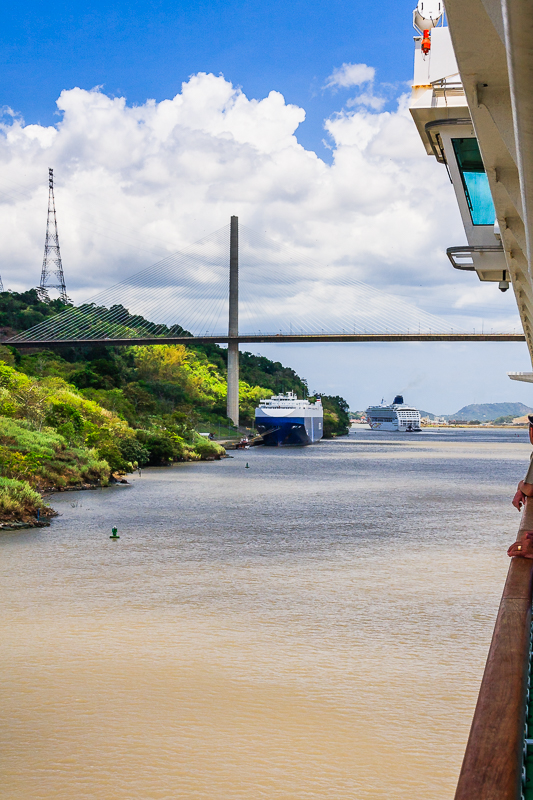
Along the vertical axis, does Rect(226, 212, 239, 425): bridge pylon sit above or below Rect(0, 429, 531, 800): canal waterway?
above

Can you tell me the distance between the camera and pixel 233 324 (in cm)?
7569

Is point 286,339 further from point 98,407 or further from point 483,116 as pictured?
point 483,116

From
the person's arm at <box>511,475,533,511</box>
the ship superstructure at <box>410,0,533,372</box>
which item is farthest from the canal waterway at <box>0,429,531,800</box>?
the ship superstructure at <box>410,0,533,372</box>

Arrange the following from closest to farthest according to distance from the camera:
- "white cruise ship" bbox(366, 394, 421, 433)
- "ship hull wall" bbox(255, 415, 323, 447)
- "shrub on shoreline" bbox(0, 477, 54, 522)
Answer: "shrub on shoreline" bbox(0, 477, 54, 522) → "ship hull wall" bbox(255, 415, 323, 447) → "white cruise ship" bbox(366, 394, 421, 433)

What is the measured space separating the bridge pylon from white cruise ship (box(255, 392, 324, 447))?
17.1 ft

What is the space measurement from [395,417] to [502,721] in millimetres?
170475

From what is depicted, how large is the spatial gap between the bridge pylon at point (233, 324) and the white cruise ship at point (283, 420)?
521cm

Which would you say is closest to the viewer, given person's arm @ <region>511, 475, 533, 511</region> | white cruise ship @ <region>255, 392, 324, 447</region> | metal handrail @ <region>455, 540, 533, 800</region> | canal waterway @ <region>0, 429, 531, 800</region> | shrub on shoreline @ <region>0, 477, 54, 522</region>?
metal handrail @ <region>455, 540, 533, 800</region>

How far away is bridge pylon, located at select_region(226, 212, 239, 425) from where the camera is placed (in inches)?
2936

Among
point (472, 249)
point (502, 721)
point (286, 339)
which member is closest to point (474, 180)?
point (472, 249)

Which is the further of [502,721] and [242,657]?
[242,657]

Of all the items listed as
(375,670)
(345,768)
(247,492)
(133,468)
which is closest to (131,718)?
(345,768)

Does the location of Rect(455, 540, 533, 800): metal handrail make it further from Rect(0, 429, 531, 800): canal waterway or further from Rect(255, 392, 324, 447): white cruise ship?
Rect(255, 392, 324, 447): white cruise ship

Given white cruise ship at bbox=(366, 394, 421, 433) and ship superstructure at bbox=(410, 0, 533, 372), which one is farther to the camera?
white cruise ship at bbox=(366, 394, 421, 433)
